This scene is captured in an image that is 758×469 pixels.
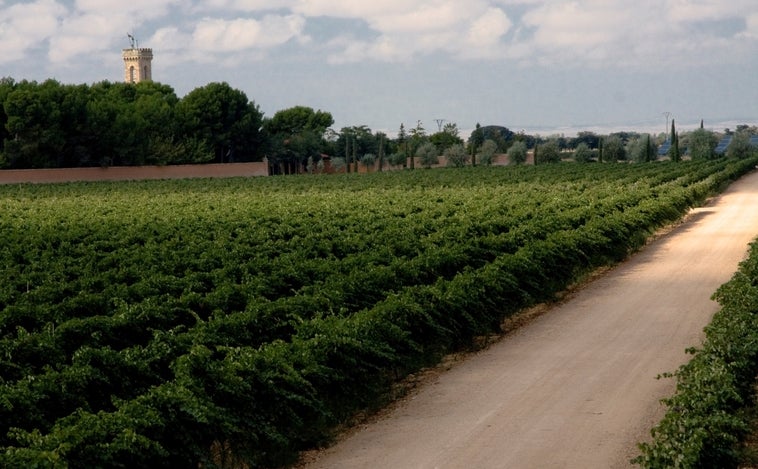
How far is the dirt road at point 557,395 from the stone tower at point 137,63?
558 feet

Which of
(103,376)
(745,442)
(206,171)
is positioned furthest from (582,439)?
(206,171)

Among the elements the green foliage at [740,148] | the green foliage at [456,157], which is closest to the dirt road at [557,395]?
the green foliage at [456,157]

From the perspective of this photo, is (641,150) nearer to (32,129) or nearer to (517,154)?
(517,154)

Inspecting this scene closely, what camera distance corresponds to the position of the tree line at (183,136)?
86.5 metres

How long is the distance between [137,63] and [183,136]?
86.1 metres

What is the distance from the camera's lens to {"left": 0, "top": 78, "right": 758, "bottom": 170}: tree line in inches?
3406

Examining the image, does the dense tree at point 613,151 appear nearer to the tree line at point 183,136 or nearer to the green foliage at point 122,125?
the tree line at point 183,136

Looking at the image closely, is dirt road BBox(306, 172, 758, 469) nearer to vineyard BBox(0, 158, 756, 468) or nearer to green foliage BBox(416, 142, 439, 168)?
vineyard BBox(0, 158, 756, 468)

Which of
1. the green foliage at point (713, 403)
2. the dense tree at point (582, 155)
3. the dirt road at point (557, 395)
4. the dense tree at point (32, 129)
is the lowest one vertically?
the dirt road at point (557, 395)

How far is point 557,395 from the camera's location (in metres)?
13.0

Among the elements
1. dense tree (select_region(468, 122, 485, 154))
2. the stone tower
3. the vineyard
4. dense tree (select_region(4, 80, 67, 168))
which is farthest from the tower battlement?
the vineyard

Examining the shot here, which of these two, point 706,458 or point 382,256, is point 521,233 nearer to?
point 382,256

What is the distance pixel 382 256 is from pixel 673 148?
98.9m

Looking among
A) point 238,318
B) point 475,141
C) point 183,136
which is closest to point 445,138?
point 475,141
